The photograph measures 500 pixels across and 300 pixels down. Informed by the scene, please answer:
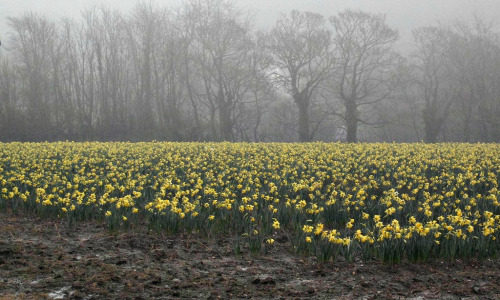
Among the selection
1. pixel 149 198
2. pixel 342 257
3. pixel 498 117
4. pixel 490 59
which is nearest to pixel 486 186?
pixel 342 257

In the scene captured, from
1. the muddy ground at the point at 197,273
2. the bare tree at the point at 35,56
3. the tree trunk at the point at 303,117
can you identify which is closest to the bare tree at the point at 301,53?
the tree trunk at the point at 303,117

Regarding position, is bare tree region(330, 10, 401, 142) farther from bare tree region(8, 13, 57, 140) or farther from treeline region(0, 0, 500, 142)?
bare tree region(8, 13, 57, 140)

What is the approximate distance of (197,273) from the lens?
5.55m

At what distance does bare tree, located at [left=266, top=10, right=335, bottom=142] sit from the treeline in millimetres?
89

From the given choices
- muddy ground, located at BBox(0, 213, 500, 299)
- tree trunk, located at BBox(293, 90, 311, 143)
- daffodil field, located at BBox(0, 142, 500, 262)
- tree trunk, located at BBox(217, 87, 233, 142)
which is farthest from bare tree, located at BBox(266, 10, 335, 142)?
muddy ground, located at BBox(0, 213, 500, 299)

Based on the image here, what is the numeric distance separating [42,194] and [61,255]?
320cm

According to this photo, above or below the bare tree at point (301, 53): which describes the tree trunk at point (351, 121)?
below

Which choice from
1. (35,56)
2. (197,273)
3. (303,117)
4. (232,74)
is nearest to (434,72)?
(303,117)

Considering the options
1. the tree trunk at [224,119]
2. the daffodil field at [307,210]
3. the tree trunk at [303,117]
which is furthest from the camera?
the tree trunk at [224,119]

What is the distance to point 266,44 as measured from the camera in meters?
37.1

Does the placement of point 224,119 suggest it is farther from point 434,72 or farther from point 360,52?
point 434,72

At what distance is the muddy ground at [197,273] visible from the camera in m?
4.93

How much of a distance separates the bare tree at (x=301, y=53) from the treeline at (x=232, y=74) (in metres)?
0.09

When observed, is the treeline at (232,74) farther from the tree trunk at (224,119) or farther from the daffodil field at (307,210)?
the daffodil field at (307,210)
